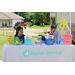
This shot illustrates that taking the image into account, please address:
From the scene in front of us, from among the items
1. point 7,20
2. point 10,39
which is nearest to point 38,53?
point 10,39

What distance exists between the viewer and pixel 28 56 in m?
3.92

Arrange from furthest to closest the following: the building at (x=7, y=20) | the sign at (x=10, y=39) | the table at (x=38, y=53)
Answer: the building at (x=7, y=20) → the sign at (x=10, y=39) → the table at (x=38, y=53)

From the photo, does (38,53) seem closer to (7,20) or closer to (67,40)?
(67,40)

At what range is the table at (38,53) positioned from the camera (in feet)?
12.7

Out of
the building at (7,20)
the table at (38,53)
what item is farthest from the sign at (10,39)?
the building at (7,20)

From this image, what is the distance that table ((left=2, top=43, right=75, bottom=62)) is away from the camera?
12.7 ft

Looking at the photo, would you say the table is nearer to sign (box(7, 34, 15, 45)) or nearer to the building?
sign (box(7, 34, 15, 45))

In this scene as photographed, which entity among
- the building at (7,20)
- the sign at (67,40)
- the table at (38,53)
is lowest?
the table at (38,53)

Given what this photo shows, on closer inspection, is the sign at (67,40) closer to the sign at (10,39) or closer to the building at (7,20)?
the sign at (10,39)

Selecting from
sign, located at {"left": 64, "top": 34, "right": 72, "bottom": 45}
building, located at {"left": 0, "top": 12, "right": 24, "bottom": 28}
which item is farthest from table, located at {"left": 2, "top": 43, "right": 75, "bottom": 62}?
building, located at {"left": 0, "top": 12, "right": 24, "bottom": 28}

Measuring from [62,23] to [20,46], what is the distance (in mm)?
1403

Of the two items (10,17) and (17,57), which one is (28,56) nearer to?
Answer: (17,57)

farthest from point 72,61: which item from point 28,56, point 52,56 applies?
point 28,56

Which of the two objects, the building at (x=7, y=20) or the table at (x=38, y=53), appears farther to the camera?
the building at (x=7, y=20)
